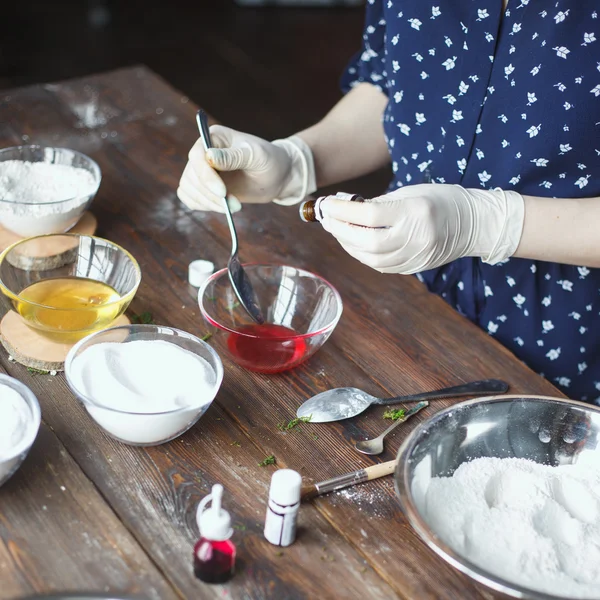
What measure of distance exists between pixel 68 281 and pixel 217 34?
378cm

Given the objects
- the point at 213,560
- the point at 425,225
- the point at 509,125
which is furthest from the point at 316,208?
the point at 213,560

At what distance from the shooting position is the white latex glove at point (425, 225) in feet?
4.41

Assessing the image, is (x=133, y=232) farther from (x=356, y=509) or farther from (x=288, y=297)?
(x=356, y=509)

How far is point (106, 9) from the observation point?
4988 mm

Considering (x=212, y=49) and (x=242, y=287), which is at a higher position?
(x=242, y=287)

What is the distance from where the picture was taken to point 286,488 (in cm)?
103

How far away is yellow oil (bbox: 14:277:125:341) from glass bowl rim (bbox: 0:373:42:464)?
7.1 inches

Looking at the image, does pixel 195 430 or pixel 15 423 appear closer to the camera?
pixel 15 423

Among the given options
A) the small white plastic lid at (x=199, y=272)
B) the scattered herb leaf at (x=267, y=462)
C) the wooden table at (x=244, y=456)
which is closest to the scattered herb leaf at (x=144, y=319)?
the wooden table at (x=244, y=456)

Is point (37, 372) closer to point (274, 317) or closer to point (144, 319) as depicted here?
point (144, 319)

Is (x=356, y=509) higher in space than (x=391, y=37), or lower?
lower

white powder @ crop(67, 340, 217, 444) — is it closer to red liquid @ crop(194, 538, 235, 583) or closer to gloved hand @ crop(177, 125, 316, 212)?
red liquid @ crop(194, 538, 235, 583)

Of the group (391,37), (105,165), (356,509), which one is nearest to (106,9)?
(105,165)

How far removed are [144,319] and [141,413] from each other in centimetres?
38
